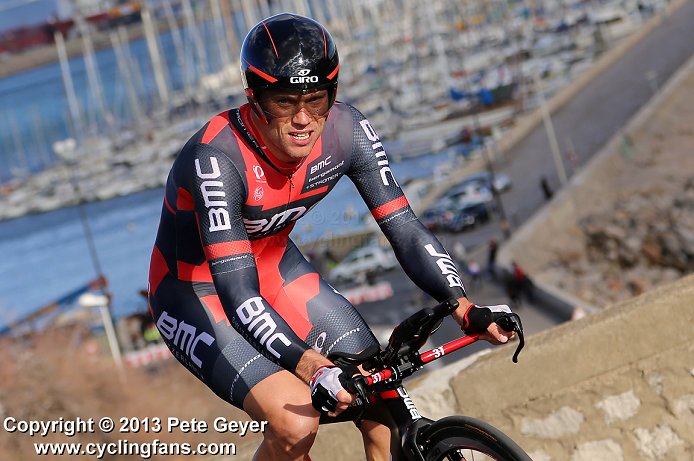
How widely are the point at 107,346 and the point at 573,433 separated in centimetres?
3823

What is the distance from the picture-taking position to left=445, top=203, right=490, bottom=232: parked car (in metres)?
54.8

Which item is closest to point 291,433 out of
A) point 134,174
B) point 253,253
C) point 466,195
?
point 253,253

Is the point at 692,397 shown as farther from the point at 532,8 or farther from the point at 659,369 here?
the point at 532,8


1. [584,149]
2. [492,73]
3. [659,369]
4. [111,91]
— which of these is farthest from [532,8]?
[659,369]

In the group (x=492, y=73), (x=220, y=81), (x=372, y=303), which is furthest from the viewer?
(x=220, y=81)

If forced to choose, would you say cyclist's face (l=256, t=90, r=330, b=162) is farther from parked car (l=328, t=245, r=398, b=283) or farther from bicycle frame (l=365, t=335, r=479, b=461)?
parked car (l=328, t=245, r=398, b=283)

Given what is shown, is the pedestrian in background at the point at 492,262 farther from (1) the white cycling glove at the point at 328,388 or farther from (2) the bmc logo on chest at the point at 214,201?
(1) the white cycling glove at the point at 328,388

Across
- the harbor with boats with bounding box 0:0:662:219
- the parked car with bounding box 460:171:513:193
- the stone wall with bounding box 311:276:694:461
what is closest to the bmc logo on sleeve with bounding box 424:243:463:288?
the stone wall with bounding box 311:276:694:461

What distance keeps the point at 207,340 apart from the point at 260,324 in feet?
1.77

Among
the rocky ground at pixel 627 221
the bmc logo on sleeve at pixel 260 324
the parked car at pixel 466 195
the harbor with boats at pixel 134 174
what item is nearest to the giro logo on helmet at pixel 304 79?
the bmc logo on sleeve at pixel 260 324

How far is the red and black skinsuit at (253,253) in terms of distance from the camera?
471 cm

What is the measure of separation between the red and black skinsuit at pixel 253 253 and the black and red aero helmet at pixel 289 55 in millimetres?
484

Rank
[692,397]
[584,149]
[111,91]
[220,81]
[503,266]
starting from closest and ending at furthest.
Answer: [692,397]
[503,266]
[584,149]
[220,81]
[111,91]

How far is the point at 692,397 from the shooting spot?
6156 millimetres
